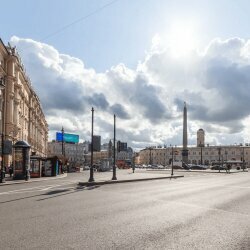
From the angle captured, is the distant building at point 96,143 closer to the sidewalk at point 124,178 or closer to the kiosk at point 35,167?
the sidewalk at point 124,178

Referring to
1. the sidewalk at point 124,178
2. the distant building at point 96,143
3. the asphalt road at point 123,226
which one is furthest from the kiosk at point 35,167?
the asphalt road at point 123,226

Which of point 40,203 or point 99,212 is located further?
point 40,203

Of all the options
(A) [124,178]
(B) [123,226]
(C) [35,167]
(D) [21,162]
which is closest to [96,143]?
(A) [124,178]

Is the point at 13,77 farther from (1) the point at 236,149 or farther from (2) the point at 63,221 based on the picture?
(1) the point at 236,149

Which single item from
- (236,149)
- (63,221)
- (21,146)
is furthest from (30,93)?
(236,149)

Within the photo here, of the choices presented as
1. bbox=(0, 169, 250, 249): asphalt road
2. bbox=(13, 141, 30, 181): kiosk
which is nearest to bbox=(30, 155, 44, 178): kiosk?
bbox=(13, 141, 30, 181): kiosk

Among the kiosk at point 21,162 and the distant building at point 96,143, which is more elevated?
the distant building at point 96,143

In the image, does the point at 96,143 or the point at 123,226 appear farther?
the point at 96,143

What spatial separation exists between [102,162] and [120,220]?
69.7m

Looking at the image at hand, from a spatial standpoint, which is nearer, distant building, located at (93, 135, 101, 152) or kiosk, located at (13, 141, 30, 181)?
distant building, located at (93, 135, 101, 152)

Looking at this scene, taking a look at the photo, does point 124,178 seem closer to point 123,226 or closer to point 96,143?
point 96,143

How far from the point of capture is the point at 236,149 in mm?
193375

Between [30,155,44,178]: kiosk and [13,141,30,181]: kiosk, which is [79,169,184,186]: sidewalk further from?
[30,155,44,178]: kiosk

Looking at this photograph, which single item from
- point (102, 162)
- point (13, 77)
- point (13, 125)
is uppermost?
point (13, 77)
